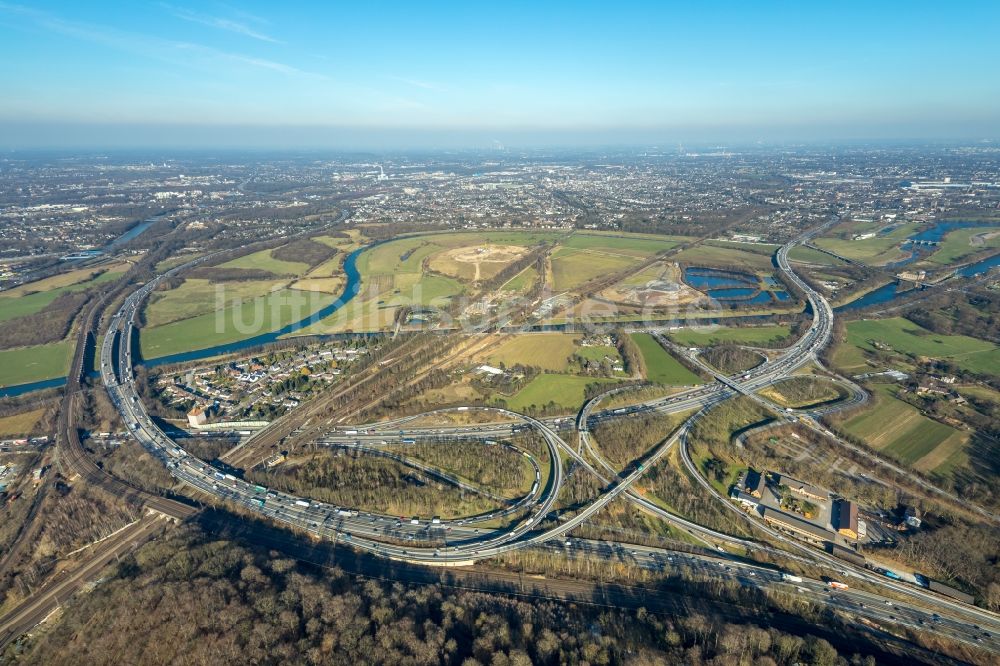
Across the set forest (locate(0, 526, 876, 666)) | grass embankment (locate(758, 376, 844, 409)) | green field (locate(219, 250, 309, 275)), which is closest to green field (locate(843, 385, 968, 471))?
grass embankment (locate(758, 376, 844, 409))

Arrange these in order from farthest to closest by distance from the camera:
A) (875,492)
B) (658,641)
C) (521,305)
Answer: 1. (521,305)
2. (875,492)
3. (658,641)

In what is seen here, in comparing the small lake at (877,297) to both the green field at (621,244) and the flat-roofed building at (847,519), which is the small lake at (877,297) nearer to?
the green field at (621,244)

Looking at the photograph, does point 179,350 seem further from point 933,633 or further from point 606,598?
point 933,633

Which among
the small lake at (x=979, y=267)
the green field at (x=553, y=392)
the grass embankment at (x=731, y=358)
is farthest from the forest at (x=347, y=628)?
the small lake at (x=979, y=267)

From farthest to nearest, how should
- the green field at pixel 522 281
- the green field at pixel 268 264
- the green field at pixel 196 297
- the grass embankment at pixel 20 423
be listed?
1. the green field at pixel 268 264
2. the green field at pixel 522 281
3. the green field at pixel 196 297
4. the grass embankment at pixel 20 423

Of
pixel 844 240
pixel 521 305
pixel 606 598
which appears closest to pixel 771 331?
pixel 521 305

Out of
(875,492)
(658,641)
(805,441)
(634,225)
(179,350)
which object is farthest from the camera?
(634,225)

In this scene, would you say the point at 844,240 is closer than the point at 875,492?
No
